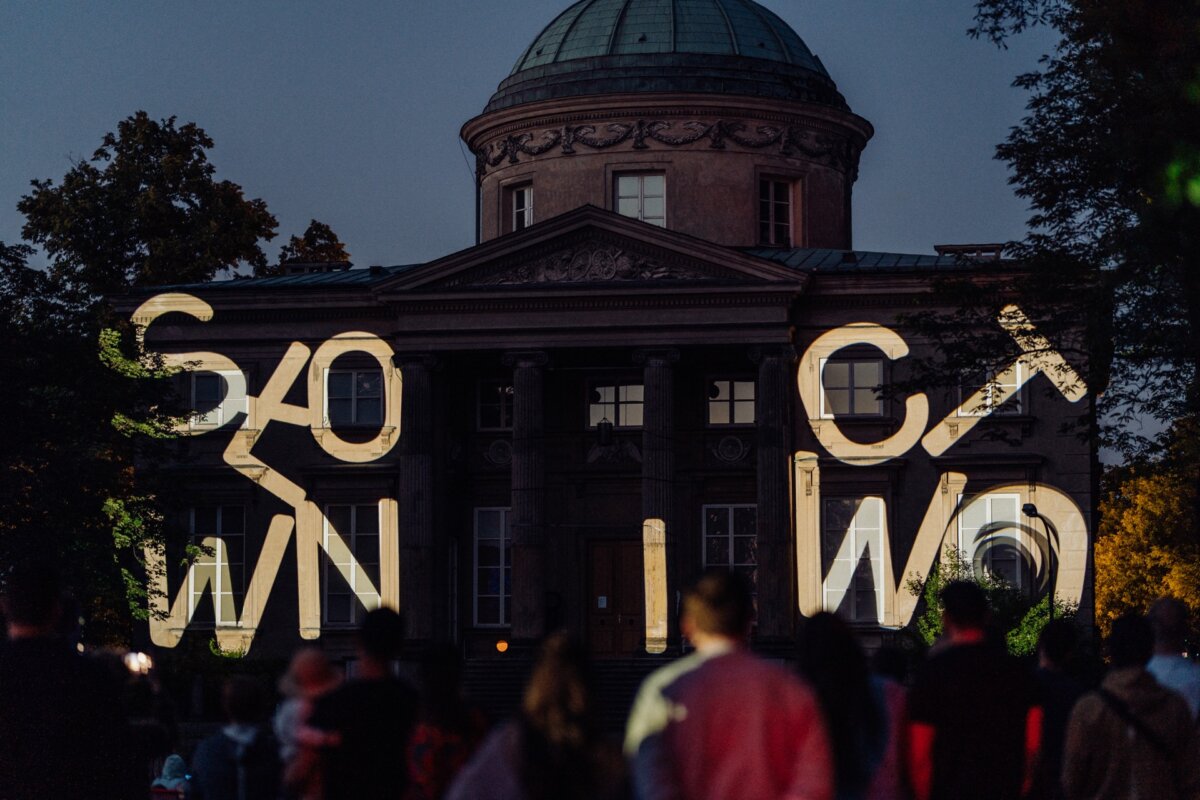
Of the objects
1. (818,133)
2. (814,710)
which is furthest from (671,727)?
(818,133)

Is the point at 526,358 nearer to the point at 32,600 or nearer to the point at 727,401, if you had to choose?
the point at 727,401

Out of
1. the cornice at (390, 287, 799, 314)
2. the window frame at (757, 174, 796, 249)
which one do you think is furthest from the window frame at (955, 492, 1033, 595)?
the window frame at (757, 174, 796, 249)

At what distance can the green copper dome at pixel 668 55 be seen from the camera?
176 feet

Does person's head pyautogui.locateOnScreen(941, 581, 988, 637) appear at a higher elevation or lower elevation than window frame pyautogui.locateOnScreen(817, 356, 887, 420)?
lower

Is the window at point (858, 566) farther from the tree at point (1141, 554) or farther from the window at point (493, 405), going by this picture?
the tree at point (1141, 554)

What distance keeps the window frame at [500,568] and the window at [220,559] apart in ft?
17.8

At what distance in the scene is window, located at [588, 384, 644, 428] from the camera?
4988 cm

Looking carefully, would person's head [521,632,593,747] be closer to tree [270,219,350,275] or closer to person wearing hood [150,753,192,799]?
person wearing hood [150,753,192,799]

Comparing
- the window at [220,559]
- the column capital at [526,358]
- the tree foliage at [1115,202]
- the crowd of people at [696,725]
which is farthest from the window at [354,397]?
the crowd of people at [696,725]

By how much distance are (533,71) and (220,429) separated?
42.9 ft

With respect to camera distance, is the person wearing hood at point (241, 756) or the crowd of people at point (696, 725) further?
the person wearing hood at point (241, 756)

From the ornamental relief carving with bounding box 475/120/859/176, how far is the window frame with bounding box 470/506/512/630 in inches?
398

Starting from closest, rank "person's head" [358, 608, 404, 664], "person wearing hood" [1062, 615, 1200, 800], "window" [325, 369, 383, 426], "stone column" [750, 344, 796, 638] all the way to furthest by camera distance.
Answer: "person's head" [358, 608, 404, 664]
"person wearing hood" [1062, 615, 1200, 800]
"stone column" [750, 344, 796, 638]
"window" [325, 369, 383, 426]

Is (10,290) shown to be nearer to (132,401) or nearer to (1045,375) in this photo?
(132,401)
